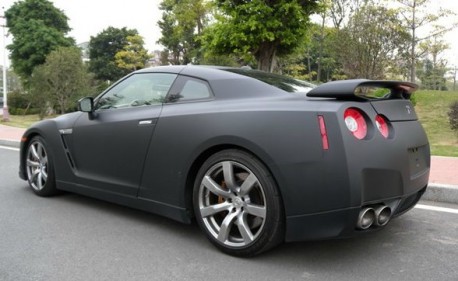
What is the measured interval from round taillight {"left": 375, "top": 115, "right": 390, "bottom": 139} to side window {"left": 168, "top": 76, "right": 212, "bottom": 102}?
128 cm

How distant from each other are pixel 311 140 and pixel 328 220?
20.5 inches

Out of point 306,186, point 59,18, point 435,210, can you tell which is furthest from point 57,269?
point 59,18

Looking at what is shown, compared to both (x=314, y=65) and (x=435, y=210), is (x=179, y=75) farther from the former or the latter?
(x=314, y=65)

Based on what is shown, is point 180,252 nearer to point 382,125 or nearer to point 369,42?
point 382,125

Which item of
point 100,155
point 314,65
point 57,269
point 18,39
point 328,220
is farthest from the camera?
point 314,65

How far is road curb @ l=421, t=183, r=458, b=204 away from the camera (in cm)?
477

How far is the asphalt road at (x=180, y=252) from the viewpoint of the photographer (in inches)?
114

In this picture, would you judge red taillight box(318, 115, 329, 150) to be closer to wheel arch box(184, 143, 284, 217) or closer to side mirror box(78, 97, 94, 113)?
A: wheel arch box(184, 143, 284, 217)

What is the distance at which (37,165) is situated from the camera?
16.3 ft

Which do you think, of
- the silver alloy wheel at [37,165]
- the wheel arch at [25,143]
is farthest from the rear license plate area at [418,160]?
the wheel arch at [25,143]

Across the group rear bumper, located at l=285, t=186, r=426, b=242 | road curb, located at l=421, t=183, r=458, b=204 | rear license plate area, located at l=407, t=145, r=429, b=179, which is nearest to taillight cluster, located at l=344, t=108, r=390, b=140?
rear license plate area, located at l=407, t=145, r=429, b=179

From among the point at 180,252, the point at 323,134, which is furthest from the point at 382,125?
the point at 180,252

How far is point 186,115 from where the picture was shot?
342 cm

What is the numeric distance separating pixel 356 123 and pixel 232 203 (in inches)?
41.1
